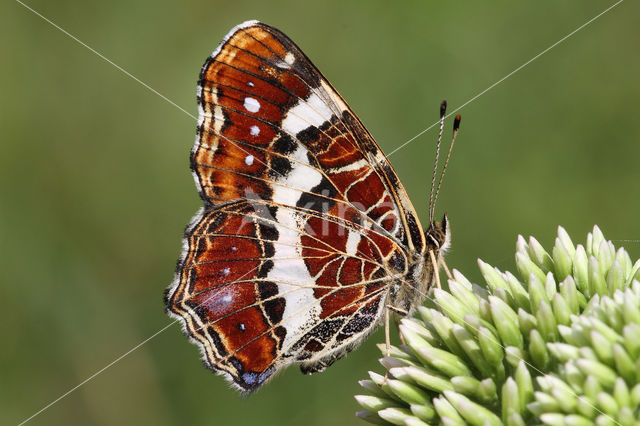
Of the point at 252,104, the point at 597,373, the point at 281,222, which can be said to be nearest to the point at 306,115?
the point at 252,104

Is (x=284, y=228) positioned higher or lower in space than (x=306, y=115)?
lower

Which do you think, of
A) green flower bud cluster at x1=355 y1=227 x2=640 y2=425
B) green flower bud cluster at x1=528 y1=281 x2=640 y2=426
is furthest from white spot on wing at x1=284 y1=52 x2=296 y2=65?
green flower bud cluster at x1=528 y1=281 x2=640 y2=426

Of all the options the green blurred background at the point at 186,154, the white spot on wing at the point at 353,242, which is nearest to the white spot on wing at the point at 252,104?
the white spot on wing at the point at 353,242

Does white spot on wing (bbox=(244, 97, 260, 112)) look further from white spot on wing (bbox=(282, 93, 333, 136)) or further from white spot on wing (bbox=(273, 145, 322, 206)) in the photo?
→ white spot on wing (bbox=(273, 145, 322, 206))

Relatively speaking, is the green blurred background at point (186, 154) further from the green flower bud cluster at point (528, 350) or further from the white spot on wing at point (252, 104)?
the white spot on wing at point (252, 104)

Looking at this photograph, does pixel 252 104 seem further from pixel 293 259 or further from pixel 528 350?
pixel 528 350

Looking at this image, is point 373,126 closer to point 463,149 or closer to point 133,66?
point 463,149

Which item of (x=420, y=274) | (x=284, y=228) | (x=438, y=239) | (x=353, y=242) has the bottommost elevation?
(x=420, y=274)

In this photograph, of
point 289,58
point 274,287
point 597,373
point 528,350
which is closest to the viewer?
point 597,373
